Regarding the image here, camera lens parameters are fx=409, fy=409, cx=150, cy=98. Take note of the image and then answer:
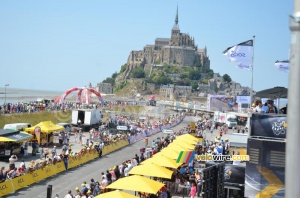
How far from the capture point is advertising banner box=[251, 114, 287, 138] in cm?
1145

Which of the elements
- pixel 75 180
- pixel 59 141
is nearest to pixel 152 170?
pixel 75 180

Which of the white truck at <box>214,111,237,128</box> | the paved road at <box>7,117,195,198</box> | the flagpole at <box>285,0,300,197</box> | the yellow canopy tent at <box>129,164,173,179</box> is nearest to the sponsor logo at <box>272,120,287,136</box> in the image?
the yellow canopy tent at <box>129,164,173,179</box>

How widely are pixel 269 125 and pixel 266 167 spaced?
1182mm

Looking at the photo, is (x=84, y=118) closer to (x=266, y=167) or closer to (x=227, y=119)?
(x=227, y=119)

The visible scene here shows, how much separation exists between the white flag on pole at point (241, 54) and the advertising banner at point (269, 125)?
6610 mm

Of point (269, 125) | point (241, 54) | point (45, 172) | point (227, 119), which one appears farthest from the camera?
point (227, 119)

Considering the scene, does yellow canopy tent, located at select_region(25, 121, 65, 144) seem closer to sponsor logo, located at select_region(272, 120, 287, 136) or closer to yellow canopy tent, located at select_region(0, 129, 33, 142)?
yellow canopy tent, located at select_region(0, 129, 33, 142)

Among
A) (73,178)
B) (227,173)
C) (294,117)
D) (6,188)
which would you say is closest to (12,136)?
(73,178)

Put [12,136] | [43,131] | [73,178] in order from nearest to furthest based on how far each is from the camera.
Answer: [73,178] → [12,136] → [43,131]

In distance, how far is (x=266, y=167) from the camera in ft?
37.2

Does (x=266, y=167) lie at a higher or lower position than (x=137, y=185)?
higher

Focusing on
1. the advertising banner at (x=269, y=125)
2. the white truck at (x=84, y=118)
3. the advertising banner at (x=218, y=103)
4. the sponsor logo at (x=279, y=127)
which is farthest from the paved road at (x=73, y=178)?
the advertising banner at (x=218, y=103)

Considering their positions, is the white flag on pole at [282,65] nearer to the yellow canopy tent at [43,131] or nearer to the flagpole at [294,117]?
the flagpole at [294,117]

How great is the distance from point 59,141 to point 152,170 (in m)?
18.6
